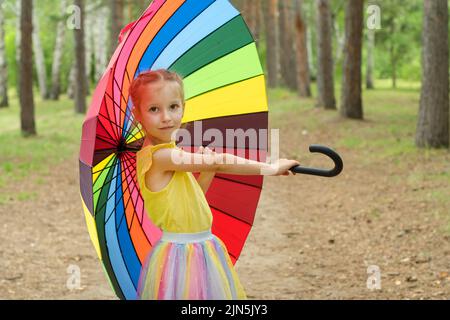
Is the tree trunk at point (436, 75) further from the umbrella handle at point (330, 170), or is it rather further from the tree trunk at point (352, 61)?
the umbrella handle at point (330, 170)

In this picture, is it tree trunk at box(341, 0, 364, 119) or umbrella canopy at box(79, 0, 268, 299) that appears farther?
tree trunk at box(341, 0, 364, 119)

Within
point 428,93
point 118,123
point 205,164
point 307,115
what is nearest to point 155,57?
point 118,123

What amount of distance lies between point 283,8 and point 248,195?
100 ft

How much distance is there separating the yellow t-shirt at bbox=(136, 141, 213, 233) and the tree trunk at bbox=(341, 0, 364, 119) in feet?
50.8

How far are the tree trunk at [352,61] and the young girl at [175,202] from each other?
15.5 meters

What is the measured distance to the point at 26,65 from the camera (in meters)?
17.6

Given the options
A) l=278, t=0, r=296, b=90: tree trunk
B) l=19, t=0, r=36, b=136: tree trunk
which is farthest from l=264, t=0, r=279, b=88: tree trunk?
l=19, t=0, r=36, b=136: tree trunk

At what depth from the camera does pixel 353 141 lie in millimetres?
15602

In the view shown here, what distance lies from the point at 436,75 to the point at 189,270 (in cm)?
1040

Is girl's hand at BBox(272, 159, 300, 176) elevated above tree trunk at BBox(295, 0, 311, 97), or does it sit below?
below

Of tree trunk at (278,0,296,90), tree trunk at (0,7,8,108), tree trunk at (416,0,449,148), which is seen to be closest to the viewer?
tree trunk at (416,0,449,148)

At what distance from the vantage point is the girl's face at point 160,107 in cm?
327

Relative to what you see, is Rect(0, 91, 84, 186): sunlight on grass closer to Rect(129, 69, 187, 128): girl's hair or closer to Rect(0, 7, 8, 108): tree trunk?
Rect(0, 7, 8, 108): tree trunk

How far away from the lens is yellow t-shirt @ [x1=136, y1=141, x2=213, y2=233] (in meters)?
3.27
